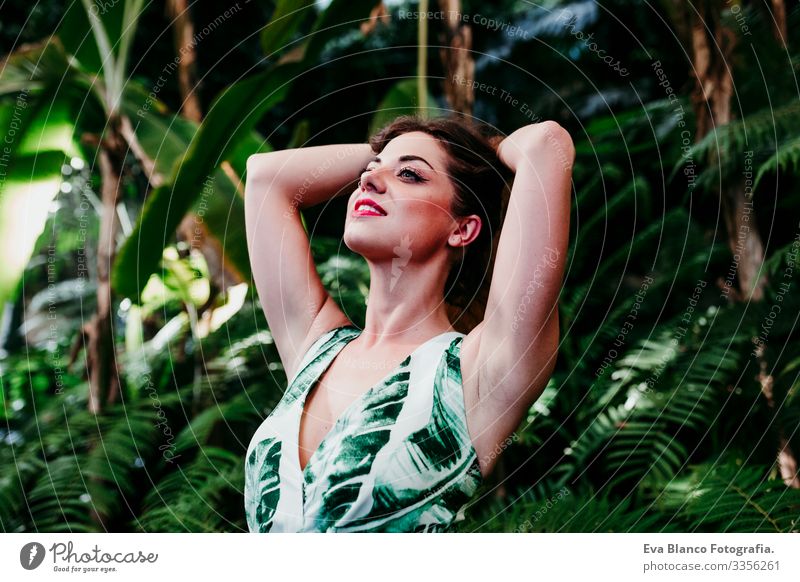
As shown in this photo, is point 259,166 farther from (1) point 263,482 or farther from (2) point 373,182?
(1) point 263,482

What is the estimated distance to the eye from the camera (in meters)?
0.91

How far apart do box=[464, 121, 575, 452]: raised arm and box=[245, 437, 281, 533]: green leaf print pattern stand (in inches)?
8.9

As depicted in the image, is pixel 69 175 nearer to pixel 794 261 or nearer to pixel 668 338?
pixel 668 338

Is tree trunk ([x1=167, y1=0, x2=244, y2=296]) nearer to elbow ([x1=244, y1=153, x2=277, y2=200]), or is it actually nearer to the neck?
elbow ([x1=244, y1=153, x2=277, y2=200])

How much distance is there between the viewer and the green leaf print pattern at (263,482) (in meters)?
0.86

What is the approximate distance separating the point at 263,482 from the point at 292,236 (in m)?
0.30

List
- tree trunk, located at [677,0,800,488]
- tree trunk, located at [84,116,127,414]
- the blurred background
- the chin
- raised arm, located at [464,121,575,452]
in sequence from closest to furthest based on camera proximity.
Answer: raised arm, located at [464,121,575,452] < the chin < the blurred background < tree trunk, located at [677,0,800,488] < tree trunk, located at [84,116,127,414]

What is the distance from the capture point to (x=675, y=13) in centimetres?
156

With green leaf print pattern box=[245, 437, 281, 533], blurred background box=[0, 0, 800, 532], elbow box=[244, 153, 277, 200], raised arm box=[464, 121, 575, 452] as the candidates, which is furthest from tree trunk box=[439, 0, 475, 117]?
green leaf print pattern box=[245, 437, 281, 533]

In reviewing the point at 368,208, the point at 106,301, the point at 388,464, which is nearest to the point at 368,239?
the point at 368,208

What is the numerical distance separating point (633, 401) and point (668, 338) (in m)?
0.14

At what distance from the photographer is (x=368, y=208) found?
2.95ft

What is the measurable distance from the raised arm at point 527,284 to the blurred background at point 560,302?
0.28 m
